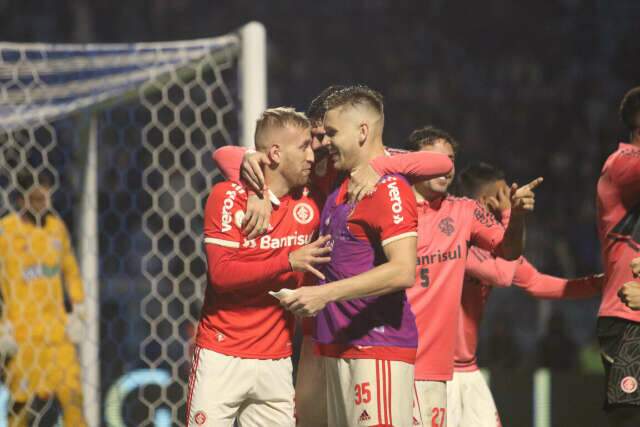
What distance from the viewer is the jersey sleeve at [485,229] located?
3524mm

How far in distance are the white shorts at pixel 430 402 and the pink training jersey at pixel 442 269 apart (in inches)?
1.1

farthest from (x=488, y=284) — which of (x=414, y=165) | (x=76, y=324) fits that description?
(x=76, y=324)

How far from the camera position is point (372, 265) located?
2844 millimetres

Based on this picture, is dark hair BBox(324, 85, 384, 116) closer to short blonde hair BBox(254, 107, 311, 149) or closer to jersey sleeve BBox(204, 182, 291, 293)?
short blonde hair BBox(254, 107, 311, 149)

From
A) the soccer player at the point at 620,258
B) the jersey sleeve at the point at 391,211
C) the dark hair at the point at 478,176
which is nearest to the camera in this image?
the jersey sleeve at the point at 391,211

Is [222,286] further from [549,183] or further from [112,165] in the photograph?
[549,183]

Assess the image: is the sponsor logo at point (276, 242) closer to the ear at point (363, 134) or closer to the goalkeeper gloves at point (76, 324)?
the ear at point (363, 134)

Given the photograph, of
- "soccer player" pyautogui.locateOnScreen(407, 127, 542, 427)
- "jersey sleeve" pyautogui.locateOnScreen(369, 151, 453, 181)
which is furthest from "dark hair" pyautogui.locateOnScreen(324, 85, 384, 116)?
"soccer player" pyautogui.locateOnScreen(407, 127, 542, 427)

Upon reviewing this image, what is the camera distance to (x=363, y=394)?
2.79 meters

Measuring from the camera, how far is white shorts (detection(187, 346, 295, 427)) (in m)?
3.15

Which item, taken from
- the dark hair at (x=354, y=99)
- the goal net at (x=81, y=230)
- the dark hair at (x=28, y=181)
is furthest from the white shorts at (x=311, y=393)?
the dark hair at (x=28, y=181)

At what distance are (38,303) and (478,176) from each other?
2812 millimetres

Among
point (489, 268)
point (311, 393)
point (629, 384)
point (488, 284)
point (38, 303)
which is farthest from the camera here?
point (38, 303)

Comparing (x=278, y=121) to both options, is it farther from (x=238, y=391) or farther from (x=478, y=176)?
(x=478, y=176)
